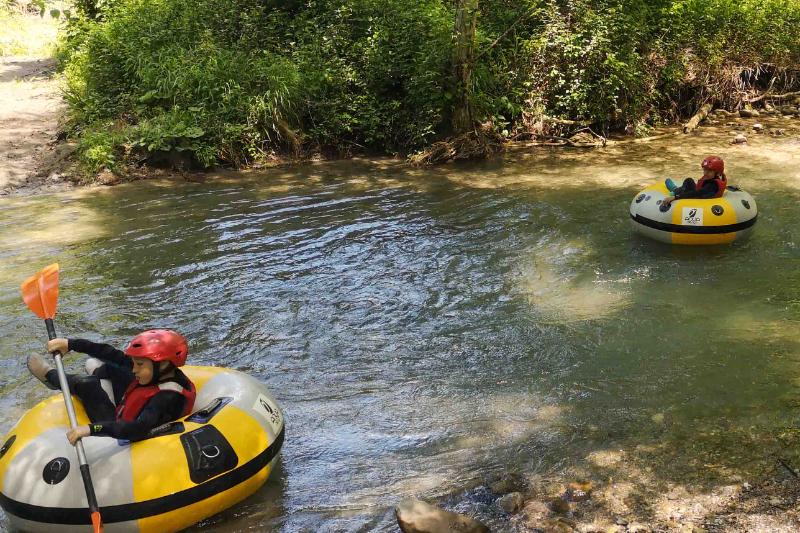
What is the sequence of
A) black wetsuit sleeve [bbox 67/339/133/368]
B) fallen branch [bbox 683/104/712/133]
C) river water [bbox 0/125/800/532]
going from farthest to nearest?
fallen branch [bbox 683/104/712/133], river water [bbox 0/125/800/532], black wetsuit sleeve [bbox 67/339/133/368]

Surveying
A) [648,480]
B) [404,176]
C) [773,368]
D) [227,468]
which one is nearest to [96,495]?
[227,468]

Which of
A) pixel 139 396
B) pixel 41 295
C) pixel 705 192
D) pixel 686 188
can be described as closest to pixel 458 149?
pixel 686 188

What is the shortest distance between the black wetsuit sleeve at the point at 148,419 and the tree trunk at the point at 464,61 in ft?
28.5

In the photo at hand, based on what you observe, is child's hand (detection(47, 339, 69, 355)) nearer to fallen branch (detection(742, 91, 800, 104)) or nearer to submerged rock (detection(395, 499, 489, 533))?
submerged rock (detection(395, 499, 489, 533))

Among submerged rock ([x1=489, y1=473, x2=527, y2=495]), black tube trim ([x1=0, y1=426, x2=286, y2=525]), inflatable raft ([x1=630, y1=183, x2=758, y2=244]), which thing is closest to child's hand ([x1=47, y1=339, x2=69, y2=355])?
black tube trim ([x1=0, y1=426, x2=286, y2=525])

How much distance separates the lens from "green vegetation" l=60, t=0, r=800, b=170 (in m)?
11.8

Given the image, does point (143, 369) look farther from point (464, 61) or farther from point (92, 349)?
point (464, 61)

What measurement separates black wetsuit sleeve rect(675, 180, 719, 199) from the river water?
0.60 meters

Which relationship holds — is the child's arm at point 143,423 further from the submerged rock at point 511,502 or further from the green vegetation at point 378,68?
the green vegetation at point 378,68

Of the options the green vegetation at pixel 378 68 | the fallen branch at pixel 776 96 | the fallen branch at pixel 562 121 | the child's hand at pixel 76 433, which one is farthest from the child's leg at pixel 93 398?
the fallen branch at pixel 776 96

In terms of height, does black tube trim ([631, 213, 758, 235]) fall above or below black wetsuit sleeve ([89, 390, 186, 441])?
below

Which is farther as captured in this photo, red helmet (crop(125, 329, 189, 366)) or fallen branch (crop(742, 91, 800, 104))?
fallen branch (crop(742, 91, 800, 104))

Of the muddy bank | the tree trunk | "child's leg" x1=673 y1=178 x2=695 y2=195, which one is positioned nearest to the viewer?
"child's leg" x1=673 y1=178 x2=695 y2=195

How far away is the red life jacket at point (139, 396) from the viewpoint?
418 cm
